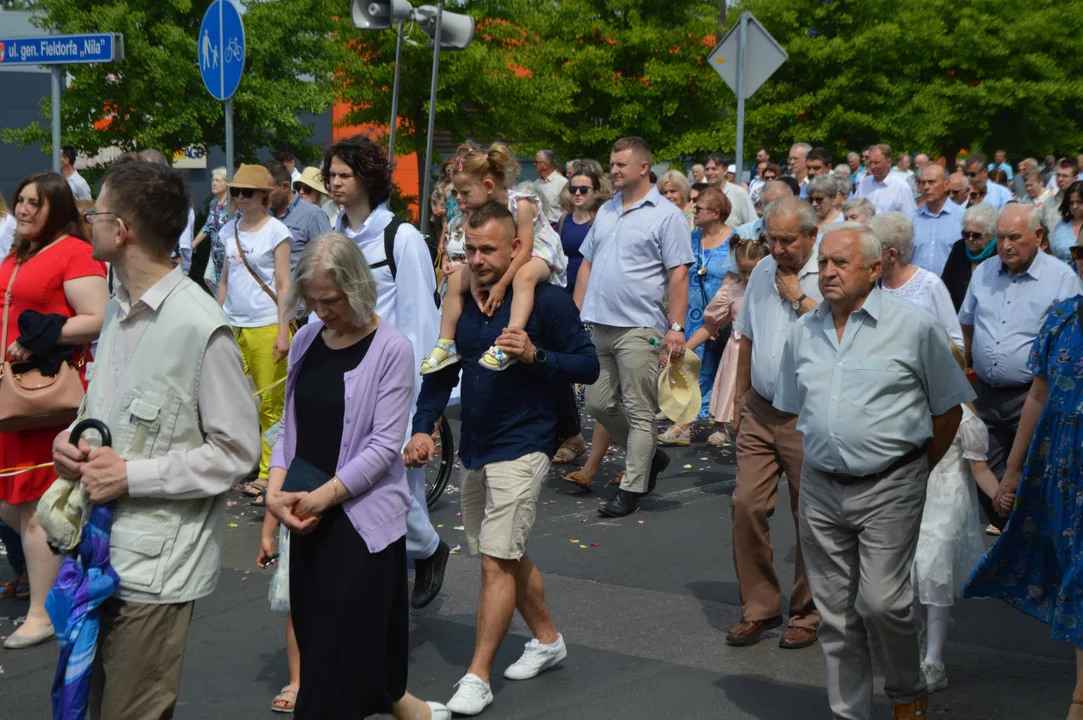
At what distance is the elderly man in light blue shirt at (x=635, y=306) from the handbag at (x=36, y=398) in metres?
3.63

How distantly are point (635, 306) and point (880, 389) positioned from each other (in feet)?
12.9

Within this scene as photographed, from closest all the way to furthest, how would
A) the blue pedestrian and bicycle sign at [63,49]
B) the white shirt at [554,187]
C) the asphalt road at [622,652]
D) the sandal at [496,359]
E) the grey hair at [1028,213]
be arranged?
1. the sandal at [496,359]
2. the asphalt road at [622,652]
3. the grey hair at [1028,213]
4. the blue pedestrian and bicycle sign at [63,49]
5. the white shirt at [554,187]

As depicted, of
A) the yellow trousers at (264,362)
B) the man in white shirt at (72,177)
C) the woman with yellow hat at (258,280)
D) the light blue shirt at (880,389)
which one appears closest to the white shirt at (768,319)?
the light blue shirt at (880,389)

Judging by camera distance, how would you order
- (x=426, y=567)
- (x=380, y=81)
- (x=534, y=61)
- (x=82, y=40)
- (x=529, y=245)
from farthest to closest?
(x=534, y=61) → (x=380, y=81) → (x=82, y=40) → (x=426, y=567) → (x=529, y=245)

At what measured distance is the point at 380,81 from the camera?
91.8 feet

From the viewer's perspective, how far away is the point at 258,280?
8836 millimetres

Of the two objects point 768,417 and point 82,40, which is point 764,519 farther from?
point 82,40

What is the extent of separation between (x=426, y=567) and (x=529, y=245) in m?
1.64

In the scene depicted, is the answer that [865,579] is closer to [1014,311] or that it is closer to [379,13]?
[1014,311]

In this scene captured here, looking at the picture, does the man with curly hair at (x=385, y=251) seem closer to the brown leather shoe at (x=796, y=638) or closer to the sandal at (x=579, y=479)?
the brown leather shoe at (x=796, y=638)

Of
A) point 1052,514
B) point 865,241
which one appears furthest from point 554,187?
point 1052,514

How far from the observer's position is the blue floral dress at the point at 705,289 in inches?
434

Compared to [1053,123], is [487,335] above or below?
below

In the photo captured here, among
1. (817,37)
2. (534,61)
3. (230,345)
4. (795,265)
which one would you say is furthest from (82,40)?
(817,37)
